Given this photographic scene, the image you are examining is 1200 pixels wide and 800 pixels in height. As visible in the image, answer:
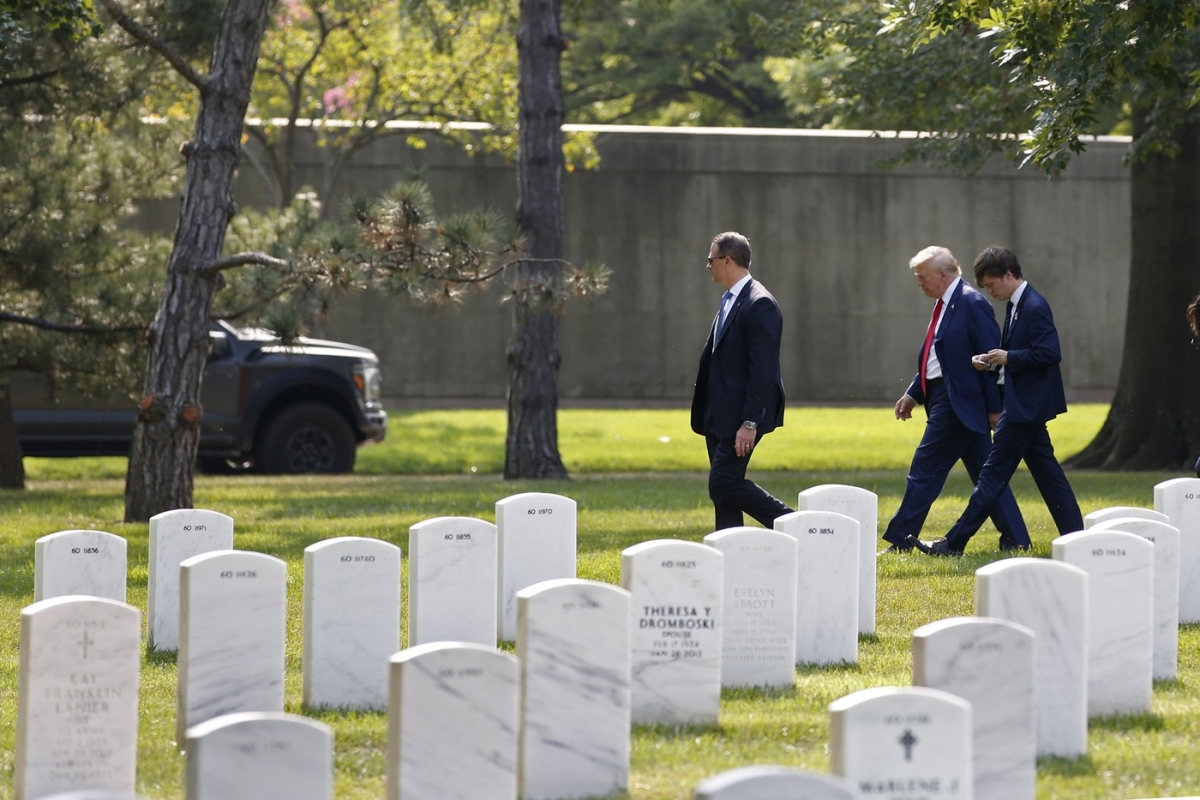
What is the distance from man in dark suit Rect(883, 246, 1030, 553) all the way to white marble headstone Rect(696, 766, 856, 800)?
6.38m

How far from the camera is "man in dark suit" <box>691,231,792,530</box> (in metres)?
8.69

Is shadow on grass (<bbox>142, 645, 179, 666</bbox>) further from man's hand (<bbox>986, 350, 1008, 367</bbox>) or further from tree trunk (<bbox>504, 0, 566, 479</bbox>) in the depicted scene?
tree trunk (<bbox>504, 0, 566, 479</bbox>)

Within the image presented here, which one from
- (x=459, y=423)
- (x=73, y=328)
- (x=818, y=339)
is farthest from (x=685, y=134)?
(x=73, y=328)

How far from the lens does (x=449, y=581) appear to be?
22.7ft

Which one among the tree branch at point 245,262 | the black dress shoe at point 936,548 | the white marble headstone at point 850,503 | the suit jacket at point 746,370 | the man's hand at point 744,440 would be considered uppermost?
the tree branch at point 245,262

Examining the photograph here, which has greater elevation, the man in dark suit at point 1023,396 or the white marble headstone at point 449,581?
the man in dark suit at point 1023,396

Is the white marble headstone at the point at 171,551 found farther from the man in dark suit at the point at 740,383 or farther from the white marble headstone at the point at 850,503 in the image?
the white marble headstone at the point at 850,503

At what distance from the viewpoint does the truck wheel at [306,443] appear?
1691cm

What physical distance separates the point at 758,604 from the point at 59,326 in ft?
30.3

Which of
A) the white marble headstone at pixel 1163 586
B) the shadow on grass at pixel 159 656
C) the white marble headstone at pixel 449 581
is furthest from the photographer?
the shadow on grass at pixel 159 656

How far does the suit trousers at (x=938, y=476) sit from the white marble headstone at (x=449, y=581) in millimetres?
3713

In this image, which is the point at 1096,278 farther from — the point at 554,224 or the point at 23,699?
the point at 23,699

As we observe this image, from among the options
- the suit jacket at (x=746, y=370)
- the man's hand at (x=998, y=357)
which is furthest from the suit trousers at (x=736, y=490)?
the man's hand at (x=998, y=357)

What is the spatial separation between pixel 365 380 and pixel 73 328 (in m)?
3.39
